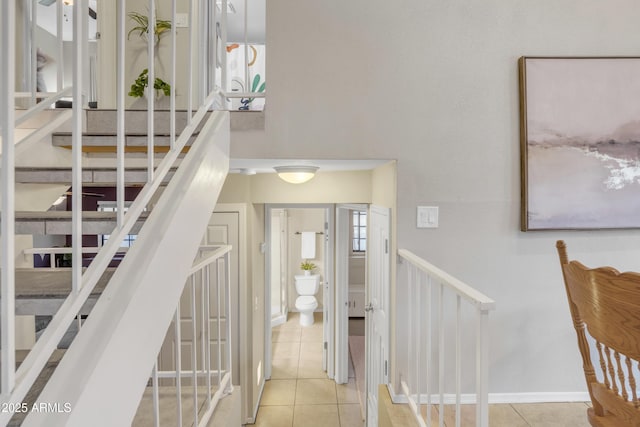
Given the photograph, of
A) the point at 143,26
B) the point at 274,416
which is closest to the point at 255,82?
the point at 143,26

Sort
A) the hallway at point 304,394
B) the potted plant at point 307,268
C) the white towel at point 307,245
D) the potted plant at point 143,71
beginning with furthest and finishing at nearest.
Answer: the white towel at point 307,245
the potted plant at point 307,268
the hallway at point 304,394
the potted plant at point 143,71

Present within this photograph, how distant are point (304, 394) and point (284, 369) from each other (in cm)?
66

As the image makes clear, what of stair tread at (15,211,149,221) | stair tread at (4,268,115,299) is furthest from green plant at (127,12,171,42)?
stair tread at (4,268,115,299)

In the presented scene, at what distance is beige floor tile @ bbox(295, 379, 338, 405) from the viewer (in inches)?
148

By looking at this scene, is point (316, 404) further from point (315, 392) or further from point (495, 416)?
point (495, 416)

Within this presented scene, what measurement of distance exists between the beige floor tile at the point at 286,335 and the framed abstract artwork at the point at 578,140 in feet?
13.9

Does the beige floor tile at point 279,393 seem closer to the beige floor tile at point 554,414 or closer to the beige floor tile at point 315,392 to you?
the beige floor tile at point 315,392

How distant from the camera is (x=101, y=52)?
3.02 meters

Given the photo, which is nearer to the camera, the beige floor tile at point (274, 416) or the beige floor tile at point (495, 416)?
the beige floor tile at point (495, 416)

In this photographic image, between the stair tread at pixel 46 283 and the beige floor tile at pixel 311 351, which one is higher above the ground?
the stair tread at pixel 46 283

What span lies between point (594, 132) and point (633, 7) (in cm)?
74

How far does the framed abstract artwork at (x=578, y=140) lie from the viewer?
192cm

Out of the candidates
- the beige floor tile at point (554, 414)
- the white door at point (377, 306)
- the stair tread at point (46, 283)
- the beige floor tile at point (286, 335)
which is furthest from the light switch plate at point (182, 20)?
the beige floor tile at point (286, 335)

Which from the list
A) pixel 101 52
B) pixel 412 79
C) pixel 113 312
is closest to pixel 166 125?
pixel 113 312
